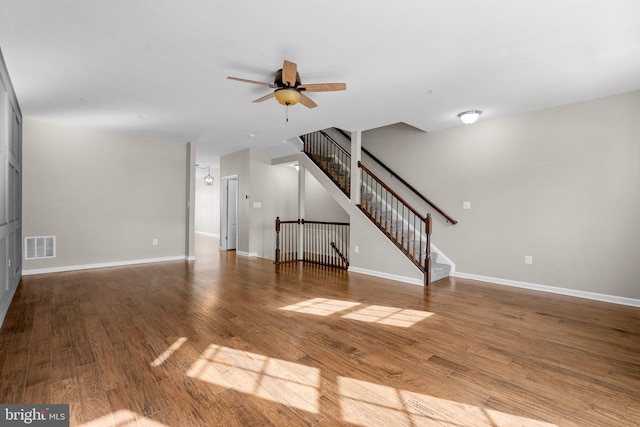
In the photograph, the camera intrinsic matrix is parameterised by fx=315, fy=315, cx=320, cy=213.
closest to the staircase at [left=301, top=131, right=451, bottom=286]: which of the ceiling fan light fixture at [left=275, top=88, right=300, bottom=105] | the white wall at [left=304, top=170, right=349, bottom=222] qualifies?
the white wall at [left=304, top=170, right=349, bottom=222]

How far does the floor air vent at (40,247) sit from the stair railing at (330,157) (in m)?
5.04

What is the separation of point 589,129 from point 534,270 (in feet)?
6.89

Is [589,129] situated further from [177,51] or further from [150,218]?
[150,218]

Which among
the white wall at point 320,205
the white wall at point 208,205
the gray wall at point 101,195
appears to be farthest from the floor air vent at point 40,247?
the white wall at point 208,205

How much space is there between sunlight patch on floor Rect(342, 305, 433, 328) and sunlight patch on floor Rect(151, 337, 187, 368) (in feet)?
5.46

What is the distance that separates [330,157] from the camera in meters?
7.50

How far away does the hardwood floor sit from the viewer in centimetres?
186

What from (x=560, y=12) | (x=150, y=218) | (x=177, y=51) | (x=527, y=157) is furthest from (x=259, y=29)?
(x=150, y=218)

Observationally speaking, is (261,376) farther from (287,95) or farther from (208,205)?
(208,205)

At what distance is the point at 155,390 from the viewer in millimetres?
2025

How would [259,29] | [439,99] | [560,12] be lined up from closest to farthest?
[560,12]
[259,29]
[439,99]

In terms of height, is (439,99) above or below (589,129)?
above

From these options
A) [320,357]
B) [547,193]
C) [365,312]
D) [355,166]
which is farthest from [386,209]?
[320,357]

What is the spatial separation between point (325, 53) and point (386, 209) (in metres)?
3.46
